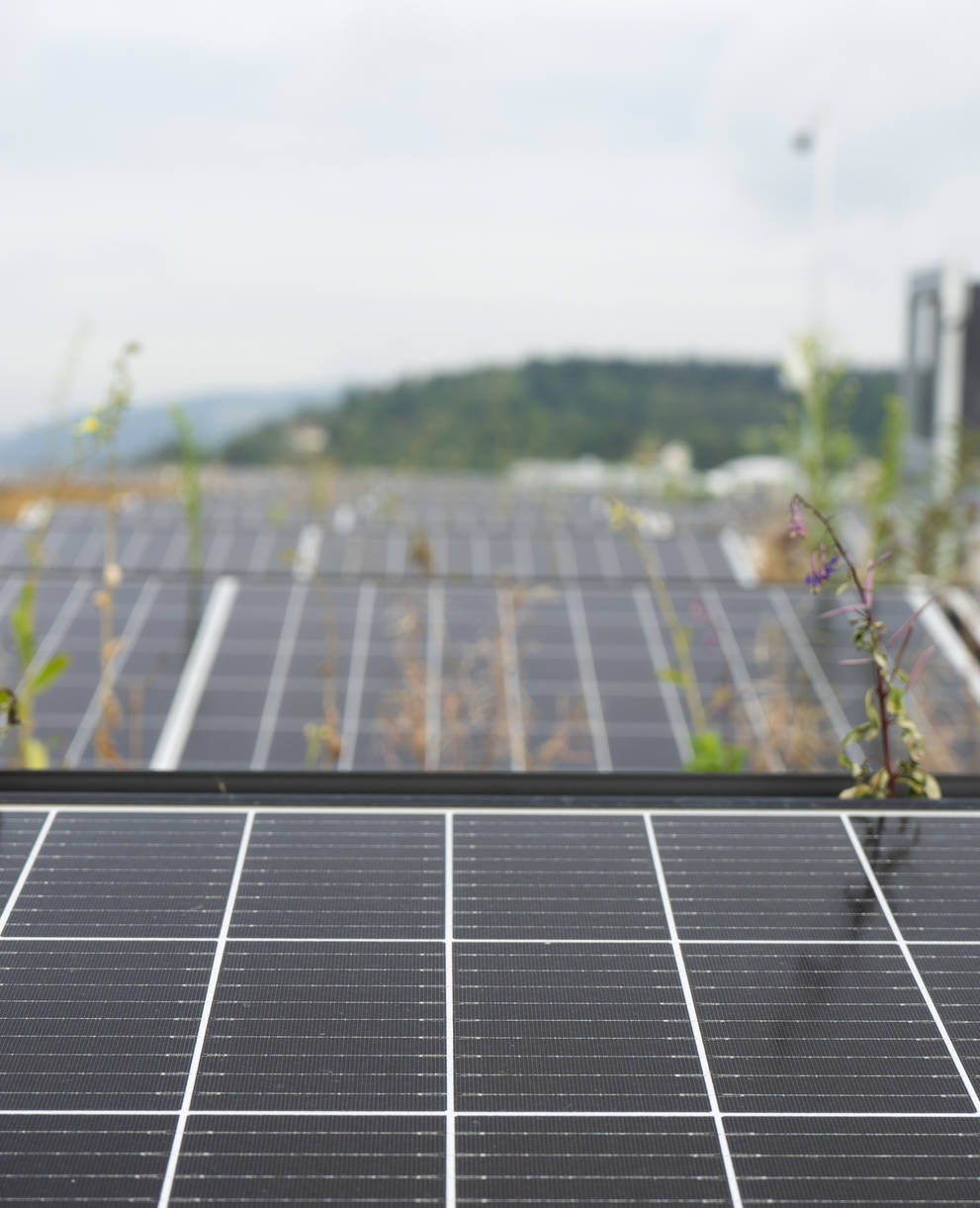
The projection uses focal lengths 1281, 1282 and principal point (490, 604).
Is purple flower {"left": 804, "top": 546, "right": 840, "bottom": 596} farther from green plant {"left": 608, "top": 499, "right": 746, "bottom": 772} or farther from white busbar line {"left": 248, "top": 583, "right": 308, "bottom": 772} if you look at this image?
white busbar line {"left": 248, "top": 583, "right": 308, "bottom": 772}

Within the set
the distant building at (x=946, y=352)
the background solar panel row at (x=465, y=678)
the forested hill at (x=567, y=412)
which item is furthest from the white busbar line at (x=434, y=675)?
the forested hill at (x=567, y=412)

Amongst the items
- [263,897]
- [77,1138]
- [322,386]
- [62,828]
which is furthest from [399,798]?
[322,386]

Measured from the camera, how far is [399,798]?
283cm

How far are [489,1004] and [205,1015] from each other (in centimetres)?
48

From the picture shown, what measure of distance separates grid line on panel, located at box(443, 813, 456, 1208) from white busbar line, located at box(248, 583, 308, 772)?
3.29 meters

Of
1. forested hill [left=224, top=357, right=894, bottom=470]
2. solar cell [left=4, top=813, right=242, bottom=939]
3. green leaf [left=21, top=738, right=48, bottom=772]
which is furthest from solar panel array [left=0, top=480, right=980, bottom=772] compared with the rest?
forested hill [left=224, top=357, right=894, bottom=470]

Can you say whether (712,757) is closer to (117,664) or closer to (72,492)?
(117,664)

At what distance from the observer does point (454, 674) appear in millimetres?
6867

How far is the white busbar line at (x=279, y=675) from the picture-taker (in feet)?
20.4

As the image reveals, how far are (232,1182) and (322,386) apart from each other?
35904 mm

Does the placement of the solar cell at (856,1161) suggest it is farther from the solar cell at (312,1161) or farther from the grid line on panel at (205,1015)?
the grid line on panel at (205,1015)

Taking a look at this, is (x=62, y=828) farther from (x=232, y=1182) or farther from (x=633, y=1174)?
(x=633, y=1174)

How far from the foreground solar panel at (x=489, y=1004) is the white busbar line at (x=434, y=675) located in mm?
3512

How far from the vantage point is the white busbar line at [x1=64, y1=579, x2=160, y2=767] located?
20.2 feet
